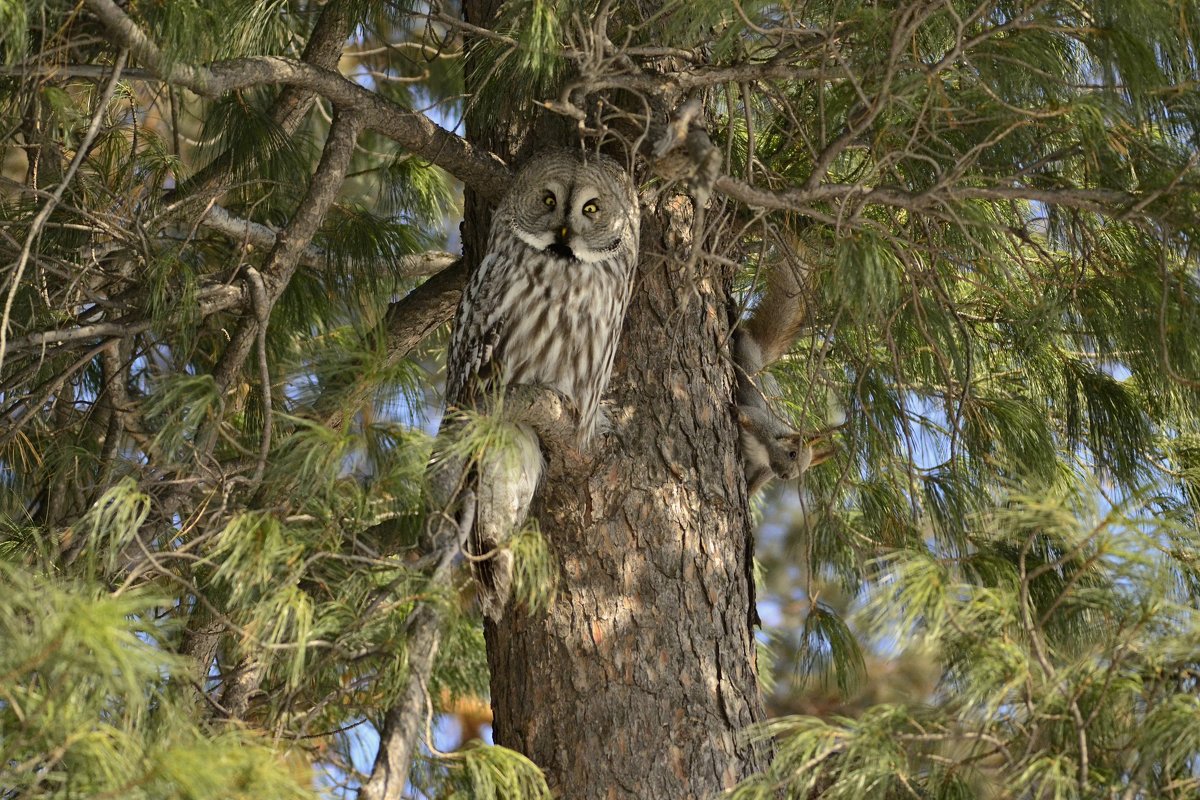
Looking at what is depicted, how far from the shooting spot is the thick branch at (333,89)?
2230mm

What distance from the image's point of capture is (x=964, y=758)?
2.06 m

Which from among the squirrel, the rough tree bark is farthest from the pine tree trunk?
the squirrel

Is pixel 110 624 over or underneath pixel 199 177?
underneath

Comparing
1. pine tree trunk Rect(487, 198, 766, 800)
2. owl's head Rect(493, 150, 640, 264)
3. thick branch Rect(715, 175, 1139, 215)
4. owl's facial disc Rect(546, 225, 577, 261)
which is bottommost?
pine tree trunk Rect(487, 198, 766, 800)

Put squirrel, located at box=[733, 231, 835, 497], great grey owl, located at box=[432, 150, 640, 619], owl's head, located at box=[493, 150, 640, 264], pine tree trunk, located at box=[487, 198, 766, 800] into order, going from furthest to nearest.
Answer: squirrel, located at box=[733, 231, 835, 497] < owl's head, located at box=[493, 150, 640, 264] < great grey owl, located at box=[432, 150, 640, 619] < pine tree trunk, located at box=[487, 198, 766, 800]

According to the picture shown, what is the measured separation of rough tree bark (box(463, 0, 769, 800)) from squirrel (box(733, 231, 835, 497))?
0.42 ft

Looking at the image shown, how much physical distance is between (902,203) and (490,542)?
3.82 ft

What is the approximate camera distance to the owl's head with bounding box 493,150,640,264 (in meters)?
3.14

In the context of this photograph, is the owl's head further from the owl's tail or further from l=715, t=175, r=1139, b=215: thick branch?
the owl's tail

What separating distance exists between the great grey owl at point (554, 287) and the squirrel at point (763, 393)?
0.45 meters

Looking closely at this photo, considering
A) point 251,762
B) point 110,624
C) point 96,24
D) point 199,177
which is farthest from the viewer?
point 199,177

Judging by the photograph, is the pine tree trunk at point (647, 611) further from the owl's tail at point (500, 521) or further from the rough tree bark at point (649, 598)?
the owl's tail at point (500, 521)

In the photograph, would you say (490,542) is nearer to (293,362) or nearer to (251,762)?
(251,762)

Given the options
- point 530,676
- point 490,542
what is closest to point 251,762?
point 490,542
